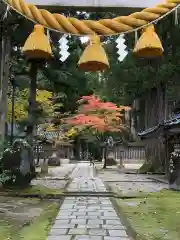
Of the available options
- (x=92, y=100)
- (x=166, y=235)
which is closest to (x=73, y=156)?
(x=92, y=100)

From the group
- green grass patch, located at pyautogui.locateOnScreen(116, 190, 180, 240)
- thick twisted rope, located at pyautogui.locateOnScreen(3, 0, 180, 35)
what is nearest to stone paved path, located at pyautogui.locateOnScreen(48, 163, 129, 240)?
green grass patch, located at pyautogui.locateOnScreen(116, 190, 180, 240)

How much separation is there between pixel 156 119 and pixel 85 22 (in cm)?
1838

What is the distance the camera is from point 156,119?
21.9 m

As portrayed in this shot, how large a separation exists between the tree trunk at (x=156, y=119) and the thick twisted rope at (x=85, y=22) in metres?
14.9

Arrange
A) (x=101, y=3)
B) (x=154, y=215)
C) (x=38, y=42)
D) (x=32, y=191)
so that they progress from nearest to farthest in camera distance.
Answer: (x=38, y=42), (x=101, y=3), (x=154, y=215), (x=32, y=191)

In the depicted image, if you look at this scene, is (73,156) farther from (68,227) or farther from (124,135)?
(68,227)

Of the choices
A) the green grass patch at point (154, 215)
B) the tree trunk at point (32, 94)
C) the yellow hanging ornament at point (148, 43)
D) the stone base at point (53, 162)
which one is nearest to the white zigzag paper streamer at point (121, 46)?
the yellow hanging ornament at point (148, 43)

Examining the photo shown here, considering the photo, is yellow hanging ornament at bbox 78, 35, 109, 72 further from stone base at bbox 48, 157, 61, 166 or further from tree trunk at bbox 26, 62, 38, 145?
stone base at bbox 48, 157, 61, 166

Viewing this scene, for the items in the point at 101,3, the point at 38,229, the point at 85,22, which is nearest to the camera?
the point at 85,22

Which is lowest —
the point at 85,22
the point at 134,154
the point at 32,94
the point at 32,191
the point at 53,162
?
the point at 53,162

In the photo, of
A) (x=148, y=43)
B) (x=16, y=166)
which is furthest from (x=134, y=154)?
(x=148, y=43)

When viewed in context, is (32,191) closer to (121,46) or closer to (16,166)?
(16,166)

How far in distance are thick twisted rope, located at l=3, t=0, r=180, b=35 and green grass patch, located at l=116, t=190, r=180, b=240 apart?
2863mm

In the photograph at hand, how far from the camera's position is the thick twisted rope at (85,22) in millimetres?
3857
